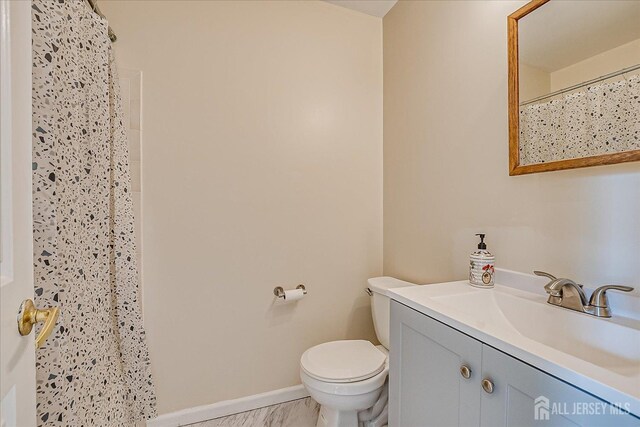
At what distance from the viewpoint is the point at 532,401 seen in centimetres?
62

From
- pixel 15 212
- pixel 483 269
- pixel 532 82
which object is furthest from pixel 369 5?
pixel 15 212

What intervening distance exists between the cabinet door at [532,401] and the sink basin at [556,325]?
11 cm

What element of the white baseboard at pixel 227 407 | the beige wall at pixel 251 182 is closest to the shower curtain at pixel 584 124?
the beige wall at pixel 251 182

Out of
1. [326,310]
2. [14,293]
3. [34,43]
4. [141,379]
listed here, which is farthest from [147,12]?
[326,310]

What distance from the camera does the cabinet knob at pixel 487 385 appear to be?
696 millimetres

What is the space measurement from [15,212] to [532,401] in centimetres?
106

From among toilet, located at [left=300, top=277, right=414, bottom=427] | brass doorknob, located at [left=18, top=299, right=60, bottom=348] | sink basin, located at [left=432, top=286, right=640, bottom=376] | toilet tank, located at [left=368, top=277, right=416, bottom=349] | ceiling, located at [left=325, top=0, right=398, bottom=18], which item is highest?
ceiling, located at [left=325, top=0, right=398, bottom=18]

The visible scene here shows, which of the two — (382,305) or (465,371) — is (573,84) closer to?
(465,371)

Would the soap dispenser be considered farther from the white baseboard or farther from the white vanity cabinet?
the white baseboard

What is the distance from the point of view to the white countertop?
1.78 ft

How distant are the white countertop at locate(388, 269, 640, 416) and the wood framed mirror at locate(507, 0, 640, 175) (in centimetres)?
43

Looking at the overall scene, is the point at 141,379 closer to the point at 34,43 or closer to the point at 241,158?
the point at 241,158

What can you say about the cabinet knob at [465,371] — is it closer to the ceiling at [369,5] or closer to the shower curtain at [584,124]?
the shower curtain at [584,124]

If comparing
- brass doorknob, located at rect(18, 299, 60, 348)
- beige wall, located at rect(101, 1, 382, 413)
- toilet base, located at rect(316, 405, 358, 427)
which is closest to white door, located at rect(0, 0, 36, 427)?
brass doorknob, located at rect(18, 299, 60, 348)
